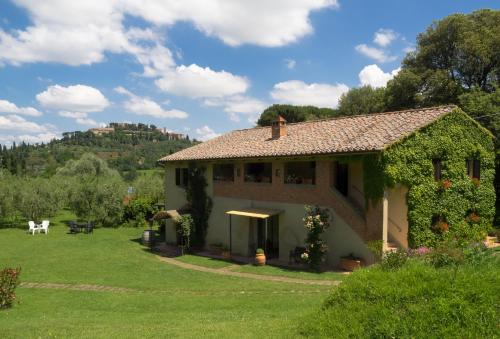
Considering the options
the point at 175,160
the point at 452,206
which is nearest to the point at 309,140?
the point at 452,206

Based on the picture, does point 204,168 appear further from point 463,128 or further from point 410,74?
point 410,74

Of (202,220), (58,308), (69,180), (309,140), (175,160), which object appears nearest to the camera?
(58,308)

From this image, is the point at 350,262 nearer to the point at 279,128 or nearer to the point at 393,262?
the point at 393,262

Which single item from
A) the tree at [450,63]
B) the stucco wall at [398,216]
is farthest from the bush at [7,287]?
the tree at [450,63]

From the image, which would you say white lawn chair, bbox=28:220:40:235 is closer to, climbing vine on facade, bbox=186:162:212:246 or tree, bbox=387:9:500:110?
climbing vine on facade, bbox=186:162:212:246

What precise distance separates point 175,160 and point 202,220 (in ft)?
14.4

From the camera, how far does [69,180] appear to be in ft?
109

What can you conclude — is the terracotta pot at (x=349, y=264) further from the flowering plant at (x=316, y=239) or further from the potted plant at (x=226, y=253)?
the potted plant at (x=226, y=253)

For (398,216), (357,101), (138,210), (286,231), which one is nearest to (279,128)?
(286,231)

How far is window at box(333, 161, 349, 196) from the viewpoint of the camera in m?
17.1

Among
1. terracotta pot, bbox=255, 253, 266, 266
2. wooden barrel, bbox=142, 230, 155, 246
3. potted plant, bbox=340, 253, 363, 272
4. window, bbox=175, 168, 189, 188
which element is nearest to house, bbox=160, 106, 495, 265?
potted plant, bbox=340, 253, 363, 272

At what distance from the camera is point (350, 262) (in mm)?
14953

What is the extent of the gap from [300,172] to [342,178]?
6.44 feet

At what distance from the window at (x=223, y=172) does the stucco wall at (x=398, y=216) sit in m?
8.62
